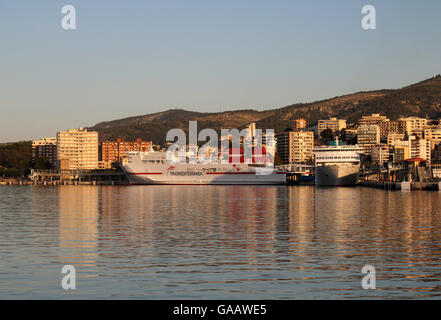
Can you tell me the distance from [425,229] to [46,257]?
1930cm

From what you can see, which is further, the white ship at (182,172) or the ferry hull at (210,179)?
the white ship at (182,172)

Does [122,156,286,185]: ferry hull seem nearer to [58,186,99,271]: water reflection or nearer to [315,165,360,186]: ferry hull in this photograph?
[315,165,360,186]: ferry hull

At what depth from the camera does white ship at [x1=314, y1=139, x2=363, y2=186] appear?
410ft

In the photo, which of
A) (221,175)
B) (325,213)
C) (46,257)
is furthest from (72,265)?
(221,175)

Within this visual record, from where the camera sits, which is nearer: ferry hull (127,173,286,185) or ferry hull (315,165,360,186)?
ferry hull (315,165,360,186)

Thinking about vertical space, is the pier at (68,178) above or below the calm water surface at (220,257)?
below

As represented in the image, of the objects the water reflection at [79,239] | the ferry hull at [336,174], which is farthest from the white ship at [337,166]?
the water reflection at [79,239]

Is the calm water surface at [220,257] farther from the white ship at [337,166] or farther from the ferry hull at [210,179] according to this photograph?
the ferry hull at [210,179]

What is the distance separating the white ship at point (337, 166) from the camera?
125m

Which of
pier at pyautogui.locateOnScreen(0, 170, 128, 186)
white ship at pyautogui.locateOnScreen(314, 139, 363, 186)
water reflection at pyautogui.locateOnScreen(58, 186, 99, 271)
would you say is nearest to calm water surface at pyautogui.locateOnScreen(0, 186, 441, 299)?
Answer: water reflection at pyautogui.locateOnScreen(58, 186, 99, 271)

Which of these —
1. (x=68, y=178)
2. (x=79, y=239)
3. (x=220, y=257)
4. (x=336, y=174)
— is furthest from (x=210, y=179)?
(x=220, y=257)

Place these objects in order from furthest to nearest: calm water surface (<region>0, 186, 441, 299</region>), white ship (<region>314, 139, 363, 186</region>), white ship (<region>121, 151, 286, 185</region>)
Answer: white ship (<region>121, 151, 286, 185</region>) → white ship (<region>314, 139, 363, 186</region>) → calm water surface (<region>0, 186, 441, 299</region>)
